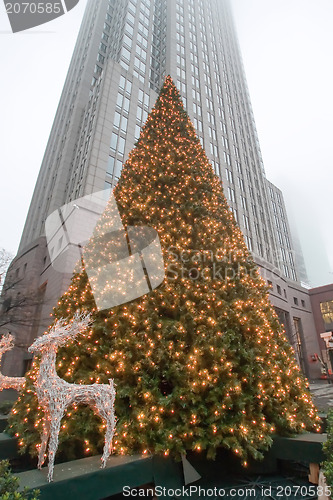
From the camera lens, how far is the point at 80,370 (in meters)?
5.24

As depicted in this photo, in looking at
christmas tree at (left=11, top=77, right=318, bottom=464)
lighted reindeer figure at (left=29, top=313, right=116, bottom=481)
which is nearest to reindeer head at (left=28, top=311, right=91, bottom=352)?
lighted reindeer figure at (left=29, top=313, right=116, bottom=481)

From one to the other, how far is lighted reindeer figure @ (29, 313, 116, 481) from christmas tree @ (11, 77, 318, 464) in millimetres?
525

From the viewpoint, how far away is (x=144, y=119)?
34.9 meters

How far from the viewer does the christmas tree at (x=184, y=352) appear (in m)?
4.57

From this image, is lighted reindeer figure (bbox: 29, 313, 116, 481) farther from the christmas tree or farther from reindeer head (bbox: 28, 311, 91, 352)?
the christmas tree

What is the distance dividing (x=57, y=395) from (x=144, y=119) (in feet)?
120

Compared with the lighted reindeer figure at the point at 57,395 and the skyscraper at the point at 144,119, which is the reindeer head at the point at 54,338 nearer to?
the lighted reindeer figure at the point at 57,395

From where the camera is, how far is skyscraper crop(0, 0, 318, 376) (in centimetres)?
2841

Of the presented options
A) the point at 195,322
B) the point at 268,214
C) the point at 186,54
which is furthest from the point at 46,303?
the point at 186,54

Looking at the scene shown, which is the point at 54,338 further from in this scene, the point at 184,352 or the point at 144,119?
the point at 144,119

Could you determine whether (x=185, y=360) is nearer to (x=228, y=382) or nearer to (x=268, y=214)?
(x=228, y=382)

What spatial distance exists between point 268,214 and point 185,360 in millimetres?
47935

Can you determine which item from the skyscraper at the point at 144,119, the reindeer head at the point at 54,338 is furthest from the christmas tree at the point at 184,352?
the skyscraper at the point at 144,119

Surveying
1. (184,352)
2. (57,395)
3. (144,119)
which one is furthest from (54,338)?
(144,119)
